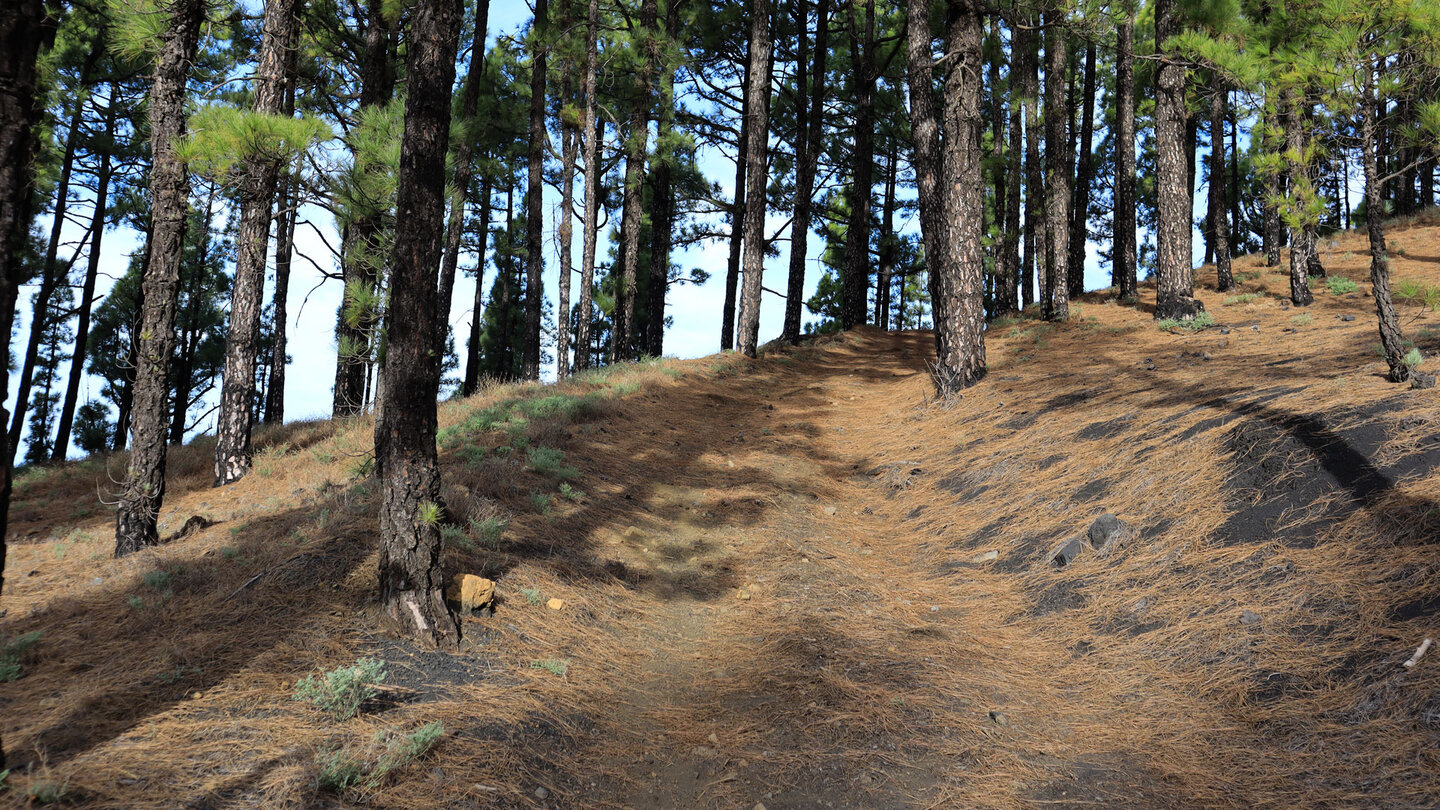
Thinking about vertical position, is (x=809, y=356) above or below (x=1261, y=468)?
above

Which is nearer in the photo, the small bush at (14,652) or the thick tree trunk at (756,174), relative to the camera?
the small bush at (14,652)

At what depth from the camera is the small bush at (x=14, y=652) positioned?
388 centimetres

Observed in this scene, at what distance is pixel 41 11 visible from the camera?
3.04 m

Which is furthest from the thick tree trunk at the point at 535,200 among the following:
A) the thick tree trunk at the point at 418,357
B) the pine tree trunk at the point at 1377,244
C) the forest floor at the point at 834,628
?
the pine tree trunk at the point at 1377,244

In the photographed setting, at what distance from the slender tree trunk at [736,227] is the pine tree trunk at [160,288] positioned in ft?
45.1

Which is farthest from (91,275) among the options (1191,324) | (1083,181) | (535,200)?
(1083,181)

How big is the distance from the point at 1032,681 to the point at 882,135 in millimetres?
24152

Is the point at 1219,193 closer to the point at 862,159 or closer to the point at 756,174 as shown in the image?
the point at 862,159

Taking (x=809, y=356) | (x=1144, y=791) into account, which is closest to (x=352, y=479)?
(x=1144, y=791)

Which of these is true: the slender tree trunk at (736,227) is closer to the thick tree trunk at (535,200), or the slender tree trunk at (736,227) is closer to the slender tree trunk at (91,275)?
the thick tree trunk at (535,200)

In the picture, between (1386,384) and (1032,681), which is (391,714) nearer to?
(1032,681)

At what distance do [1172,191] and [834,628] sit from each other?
13400 millimetres

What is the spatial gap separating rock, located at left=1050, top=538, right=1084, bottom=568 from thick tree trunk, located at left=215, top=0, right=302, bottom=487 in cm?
953

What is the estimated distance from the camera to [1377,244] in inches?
257
